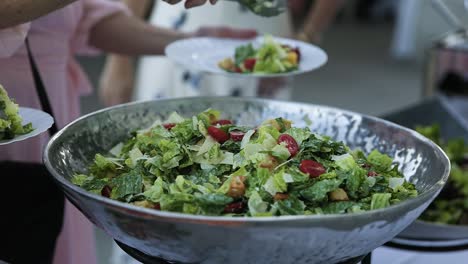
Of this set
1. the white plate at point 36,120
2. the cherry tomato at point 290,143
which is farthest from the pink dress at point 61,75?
the cherry tomato at point 290,143

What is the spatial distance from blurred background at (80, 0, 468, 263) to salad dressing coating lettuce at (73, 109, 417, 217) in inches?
103

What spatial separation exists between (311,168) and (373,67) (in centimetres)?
403

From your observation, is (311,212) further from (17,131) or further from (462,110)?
(462,110)

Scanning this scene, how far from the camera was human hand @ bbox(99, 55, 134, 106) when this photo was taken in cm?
187

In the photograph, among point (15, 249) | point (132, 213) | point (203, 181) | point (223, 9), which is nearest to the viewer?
point (132, 213)

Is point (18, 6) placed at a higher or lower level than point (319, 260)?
higher

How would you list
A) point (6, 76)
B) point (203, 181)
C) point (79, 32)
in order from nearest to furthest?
point (203, 181), point (6, 76), point (79, 32)

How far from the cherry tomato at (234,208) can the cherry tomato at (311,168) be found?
8 cm

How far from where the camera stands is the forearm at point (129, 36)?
131cm

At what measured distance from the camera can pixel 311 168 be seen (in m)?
0.70

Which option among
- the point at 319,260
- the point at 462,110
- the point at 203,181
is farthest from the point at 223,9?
the point at 319,260

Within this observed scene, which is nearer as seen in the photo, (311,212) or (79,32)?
(311,212)

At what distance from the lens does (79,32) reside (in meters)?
1.24

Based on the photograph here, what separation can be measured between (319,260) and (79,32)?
0.76 metres
